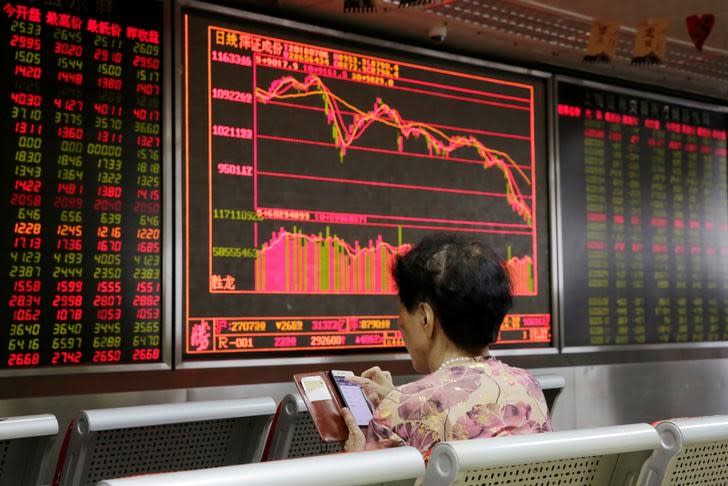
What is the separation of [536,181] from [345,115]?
3.36 feet

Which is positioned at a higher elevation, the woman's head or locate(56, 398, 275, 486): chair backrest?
the woman's head

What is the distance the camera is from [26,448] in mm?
1684

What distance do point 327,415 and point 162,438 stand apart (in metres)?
0.47

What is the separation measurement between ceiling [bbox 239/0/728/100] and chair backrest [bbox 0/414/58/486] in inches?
83.0

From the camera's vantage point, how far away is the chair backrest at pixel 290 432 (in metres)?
2.15

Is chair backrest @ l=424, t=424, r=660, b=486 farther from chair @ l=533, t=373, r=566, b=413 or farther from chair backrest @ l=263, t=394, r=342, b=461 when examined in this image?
chair @ l=533, t=373, r=566, b=413

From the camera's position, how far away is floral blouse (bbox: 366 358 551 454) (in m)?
1.55

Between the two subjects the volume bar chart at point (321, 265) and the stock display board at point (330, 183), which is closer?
the stock display board at point (330, 183)

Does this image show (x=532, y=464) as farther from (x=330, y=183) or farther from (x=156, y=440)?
(x=330, y=183)

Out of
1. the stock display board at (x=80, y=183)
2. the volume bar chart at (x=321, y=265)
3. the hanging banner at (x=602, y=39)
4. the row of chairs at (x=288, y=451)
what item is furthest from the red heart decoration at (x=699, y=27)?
the row of chairs at (x=288, y=451)

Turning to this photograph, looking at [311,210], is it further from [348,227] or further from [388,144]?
[388,144]

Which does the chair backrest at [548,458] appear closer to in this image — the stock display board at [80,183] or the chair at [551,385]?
the chair at [551,385]

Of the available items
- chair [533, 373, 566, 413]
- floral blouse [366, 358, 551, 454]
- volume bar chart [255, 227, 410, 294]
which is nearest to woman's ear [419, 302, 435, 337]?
floral blouse [366, 358, 551, 454]

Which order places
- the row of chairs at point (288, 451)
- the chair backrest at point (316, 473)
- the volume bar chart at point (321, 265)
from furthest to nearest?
the volume bar chart at point (321, 265) → the row of chairs at point (288, 451) → the chair backrest at point (316, 473)
